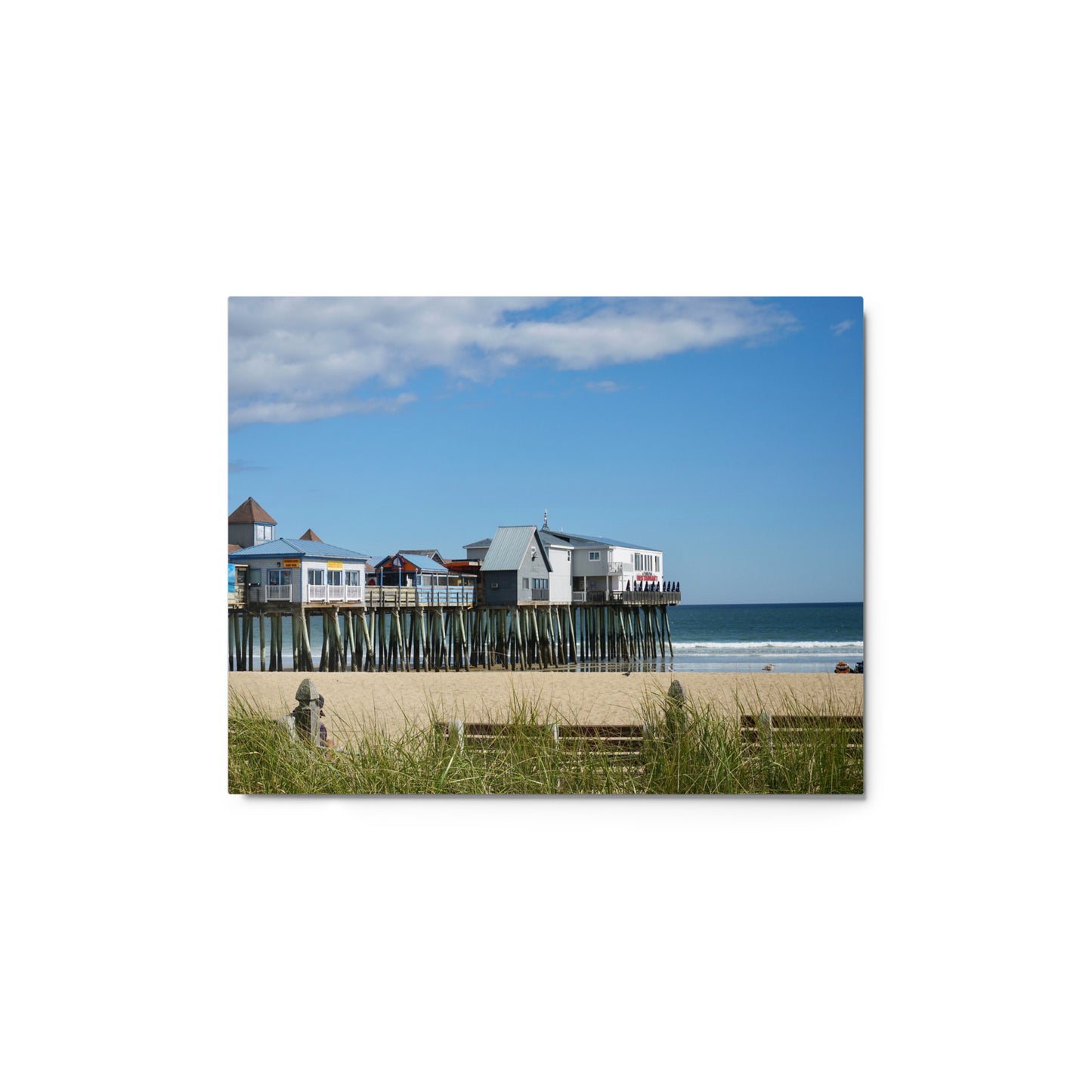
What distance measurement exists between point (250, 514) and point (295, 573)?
24cm

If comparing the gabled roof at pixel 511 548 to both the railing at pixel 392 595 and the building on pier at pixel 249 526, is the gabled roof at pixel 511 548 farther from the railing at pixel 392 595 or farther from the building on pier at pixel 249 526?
the building on pier at pixel 249 526

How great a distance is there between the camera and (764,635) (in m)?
2.84

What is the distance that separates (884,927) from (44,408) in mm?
3106

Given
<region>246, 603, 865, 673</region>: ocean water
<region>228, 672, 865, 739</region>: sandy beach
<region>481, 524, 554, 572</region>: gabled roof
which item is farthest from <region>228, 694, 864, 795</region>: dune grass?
<region>481, 524, 554, 572</region>: gabled roof

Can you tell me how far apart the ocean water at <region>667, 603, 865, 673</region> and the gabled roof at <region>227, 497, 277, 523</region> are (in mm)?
1307

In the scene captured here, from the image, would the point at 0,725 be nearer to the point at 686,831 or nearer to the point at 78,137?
the point at 78,137

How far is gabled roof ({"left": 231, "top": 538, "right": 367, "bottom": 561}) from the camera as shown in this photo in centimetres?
288

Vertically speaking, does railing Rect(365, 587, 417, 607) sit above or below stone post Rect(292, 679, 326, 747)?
above

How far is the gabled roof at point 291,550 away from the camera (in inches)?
113

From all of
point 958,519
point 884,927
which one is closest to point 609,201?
point 958,519

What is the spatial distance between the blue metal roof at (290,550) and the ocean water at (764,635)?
1086 millimetres

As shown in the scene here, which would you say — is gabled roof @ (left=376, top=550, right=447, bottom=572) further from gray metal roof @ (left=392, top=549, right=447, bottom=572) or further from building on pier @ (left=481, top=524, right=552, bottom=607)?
building on pier @ (left=481, top=524, right=552, bottom=607)

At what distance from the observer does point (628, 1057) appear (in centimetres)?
276

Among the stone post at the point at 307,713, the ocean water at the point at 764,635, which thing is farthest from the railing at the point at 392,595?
the ocean water at the point at 764,635
